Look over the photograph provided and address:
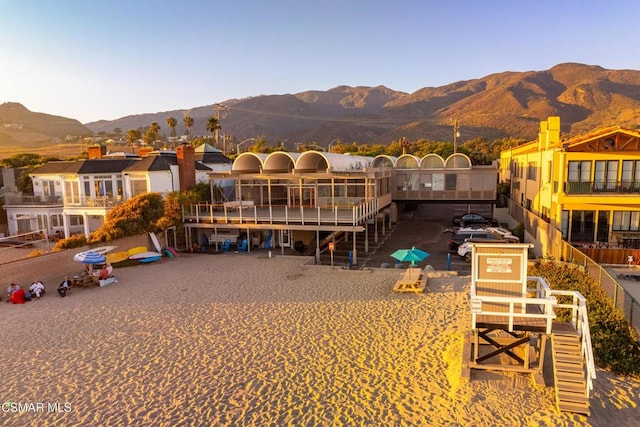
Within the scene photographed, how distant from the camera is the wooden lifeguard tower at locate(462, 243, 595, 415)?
891cm

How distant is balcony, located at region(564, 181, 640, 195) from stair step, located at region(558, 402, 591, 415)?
15469 mm

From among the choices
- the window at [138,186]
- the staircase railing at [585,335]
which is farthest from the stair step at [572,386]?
the window at [138,186]

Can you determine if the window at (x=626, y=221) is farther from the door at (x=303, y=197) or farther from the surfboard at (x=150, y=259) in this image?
the surfboard at (x=150, y=259)

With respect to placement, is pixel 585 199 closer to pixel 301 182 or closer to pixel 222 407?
pixel 301 182

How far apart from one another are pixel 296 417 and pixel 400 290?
29.3 ft

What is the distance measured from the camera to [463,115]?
122875 mm

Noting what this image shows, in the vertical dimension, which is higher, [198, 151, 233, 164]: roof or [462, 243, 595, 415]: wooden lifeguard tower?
[198, 151, 233, 164]: roof

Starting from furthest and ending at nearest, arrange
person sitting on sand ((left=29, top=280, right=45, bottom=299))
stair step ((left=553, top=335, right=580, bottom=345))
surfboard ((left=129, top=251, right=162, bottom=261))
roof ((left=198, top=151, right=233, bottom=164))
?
roof ((left=198, top=151, right=233, bottom=164)) → surfboard ((left=129, top=251, right=162, bottom=261)) → person sitting on sand ((left=29, top=280, right=45, bottom=299)) → stair step ((left=553, top=335, right=580, bottom=345))

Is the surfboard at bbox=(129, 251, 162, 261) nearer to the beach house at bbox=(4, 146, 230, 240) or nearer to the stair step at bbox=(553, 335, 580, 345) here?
the beach house at bbox=(4, 146, 230, 240)

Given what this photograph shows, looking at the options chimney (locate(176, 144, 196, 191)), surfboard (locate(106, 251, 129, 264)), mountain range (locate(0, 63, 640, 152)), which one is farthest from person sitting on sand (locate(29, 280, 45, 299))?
mountain range (locate(0, 63, 640, 152))

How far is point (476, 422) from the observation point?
26.7ft

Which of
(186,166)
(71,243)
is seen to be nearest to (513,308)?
(71,243)

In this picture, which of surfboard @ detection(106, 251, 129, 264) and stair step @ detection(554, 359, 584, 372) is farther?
surfboard @ detection(106, 251, 129, 264)

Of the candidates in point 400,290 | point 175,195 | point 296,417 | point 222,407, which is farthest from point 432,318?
point 175,195
